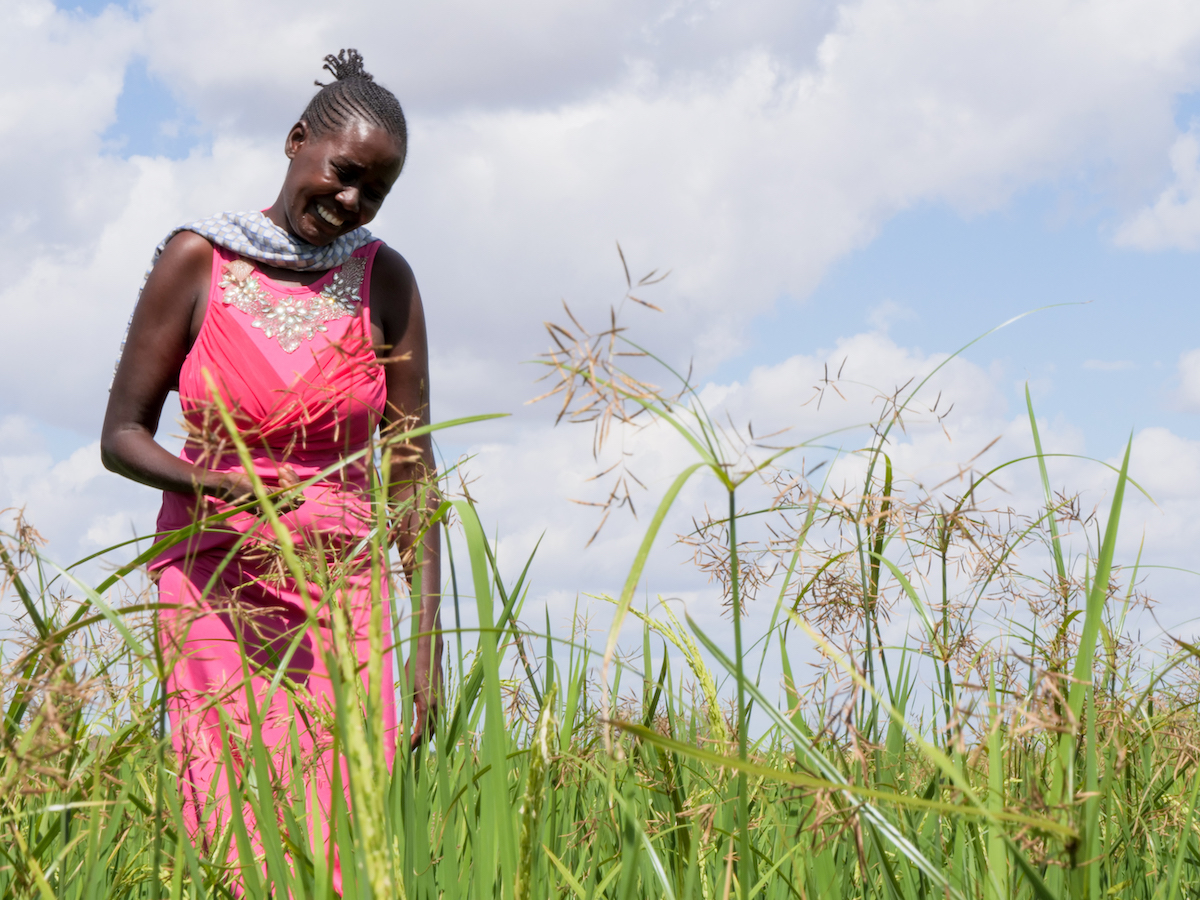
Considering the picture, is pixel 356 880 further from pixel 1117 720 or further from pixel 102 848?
pixel 1117 720

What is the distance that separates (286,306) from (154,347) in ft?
1.22

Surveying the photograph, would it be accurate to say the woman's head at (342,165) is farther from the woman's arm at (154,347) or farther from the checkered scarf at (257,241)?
the woman's arm at (154,347)

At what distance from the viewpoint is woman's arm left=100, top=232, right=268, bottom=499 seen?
2834 mm

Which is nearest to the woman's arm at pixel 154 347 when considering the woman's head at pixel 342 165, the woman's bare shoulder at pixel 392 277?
the woman's head at pixel 342 165

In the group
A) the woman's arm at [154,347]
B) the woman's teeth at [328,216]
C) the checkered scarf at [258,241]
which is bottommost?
the woman's arm at [154,347]

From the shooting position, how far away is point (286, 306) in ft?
Answer: 9.91

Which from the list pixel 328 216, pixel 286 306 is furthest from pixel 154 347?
pixel 328 216

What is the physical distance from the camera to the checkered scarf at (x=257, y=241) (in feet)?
9.79

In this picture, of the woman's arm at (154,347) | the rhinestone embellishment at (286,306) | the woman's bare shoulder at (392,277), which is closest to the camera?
the woman's arm at (154,347)

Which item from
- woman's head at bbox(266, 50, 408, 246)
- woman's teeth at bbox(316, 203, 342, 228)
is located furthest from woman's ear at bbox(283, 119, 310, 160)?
woman's teeth at bbox(316, 203, 342, 228)

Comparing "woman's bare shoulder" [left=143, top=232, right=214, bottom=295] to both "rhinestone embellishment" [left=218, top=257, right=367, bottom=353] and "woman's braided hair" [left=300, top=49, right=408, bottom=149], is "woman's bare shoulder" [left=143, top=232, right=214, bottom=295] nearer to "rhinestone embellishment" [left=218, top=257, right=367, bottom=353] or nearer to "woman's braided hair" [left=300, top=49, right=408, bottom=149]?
"rhinestone embellishment" [left=218, top=257, right=367, bottom=353]

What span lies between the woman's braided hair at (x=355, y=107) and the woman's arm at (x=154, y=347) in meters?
0.51

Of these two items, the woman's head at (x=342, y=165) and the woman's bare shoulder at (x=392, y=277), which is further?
the woman's bare shoulder at (x=392, y=277)

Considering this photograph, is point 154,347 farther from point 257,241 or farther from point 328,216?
point 328,216
